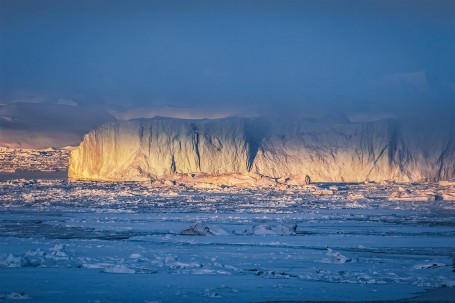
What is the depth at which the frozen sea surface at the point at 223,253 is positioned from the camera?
7.92 meters

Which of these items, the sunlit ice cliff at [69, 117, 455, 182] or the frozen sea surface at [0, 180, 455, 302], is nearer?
the frozen sea surface at [0, 180, 455, 302]

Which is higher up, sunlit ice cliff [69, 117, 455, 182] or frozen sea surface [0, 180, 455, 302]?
sunlit ice cliff [69, 117, 455, 182]

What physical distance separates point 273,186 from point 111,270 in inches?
869

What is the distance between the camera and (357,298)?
7617mm

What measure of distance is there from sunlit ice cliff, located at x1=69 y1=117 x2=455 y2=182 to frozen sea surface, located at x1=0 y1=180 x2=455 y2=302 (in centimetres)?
A: 1647

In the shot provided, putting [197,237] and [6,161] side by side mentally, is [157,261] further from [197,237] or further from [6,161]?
[6,161]

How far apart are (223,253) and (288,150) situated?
89.4ft

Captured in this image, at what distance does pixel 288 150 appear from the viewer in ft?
124

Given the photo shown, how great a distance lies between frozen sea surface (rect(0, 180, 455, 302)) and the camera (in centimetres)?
792

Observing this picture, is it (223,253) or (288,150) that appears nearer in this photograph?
(223,253)

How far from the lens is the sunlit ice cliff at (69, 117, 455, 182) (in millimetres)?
36656

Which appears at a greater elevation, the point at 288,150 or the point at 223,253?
the point at 288,150

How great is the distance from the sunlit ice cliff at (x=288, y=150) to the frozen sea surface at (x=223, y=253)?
16.5m

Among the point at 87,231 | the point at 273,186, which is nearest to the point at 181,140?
the point at 273,186
